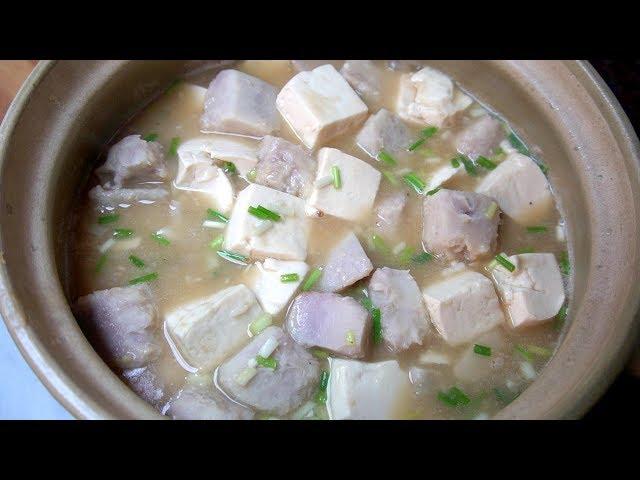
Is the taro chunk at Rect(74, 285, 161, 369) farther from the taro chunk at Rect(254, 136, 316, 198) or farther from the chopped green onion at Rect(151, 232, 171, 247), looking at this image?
the taro chunk at Rect(254, 136, 316, 198)

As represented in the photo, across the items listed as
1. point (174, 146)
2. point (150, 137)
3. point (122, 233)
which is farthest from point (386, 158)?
point (122, 233)

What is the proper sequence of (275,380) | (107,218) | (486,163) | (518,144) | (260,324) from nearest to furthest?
(275,380) → (260,324) → (107,218) → (486,163) → (518,144)

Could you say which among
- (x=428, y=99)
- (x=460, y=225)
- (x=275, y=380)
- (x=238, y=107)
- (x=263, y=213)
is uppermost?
(x=238, y=107)

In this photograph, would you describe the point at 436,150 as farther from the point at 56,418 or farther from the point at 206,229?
the point at 56,418

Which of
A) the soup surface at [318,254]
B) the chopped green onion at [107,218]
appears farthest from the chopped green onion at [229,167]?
the chopped green onion at [107,218]

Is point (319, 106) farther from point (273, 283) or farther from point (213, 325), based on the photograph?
point (213, 325)

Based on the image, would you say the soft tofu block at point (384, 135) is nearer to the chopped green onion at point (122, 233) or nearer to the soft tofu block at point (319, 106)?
the soft tofu block at point (319, 106)

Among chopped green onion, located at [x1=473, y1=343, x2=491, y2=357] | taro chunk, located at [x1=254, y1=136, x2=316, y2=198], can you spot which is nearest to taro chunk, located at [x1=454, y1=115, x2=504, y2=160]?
taro chunk, located at [x1=254, y1=136, x2=316, y2=198]
